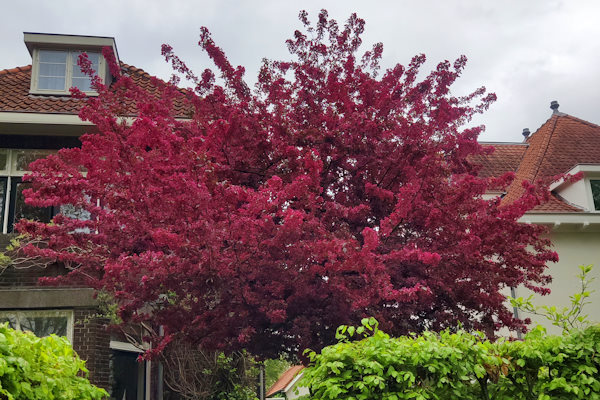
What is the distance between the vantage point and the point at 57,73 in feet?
46.0

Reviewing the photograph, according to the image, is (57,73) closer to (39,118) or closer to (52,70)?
(52,70)

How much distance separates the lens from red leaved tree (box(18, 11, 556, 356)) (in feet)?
22.8

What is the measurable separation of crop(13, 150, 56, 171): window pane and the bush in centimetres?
906

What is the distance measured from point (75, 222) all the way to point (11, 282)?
133 inches

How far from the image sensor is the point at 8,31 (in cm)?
1511

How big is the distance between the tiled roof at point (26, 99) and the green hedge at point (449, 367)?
8.49 metres

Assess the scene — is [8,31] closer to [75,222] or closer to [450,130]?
[75,222]

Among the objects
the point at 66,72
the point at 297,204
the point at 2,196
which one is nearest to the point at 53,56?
the point at 66,72

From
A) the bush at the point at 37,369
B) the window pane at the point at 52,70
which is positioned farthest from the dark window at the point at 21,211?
the bush at the point at 37,369

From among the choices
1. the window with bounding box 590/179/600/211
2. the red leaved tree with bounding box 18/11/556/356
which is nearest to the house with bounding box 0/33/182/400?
the red leaved tree with bounding box 18/11/556/356

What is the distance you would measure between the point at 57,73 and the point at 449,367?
12.0 meters

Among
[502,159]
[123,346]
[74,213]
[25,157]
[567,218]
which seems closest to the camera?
[74,213]

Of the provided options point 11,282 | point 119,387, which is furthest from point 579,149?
point 11,282

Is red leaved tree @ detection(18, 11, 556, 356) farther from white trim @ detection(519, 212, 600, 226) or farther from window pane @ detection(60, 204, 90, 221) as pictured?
white trim @ detection(519, 212, 600, 226)
